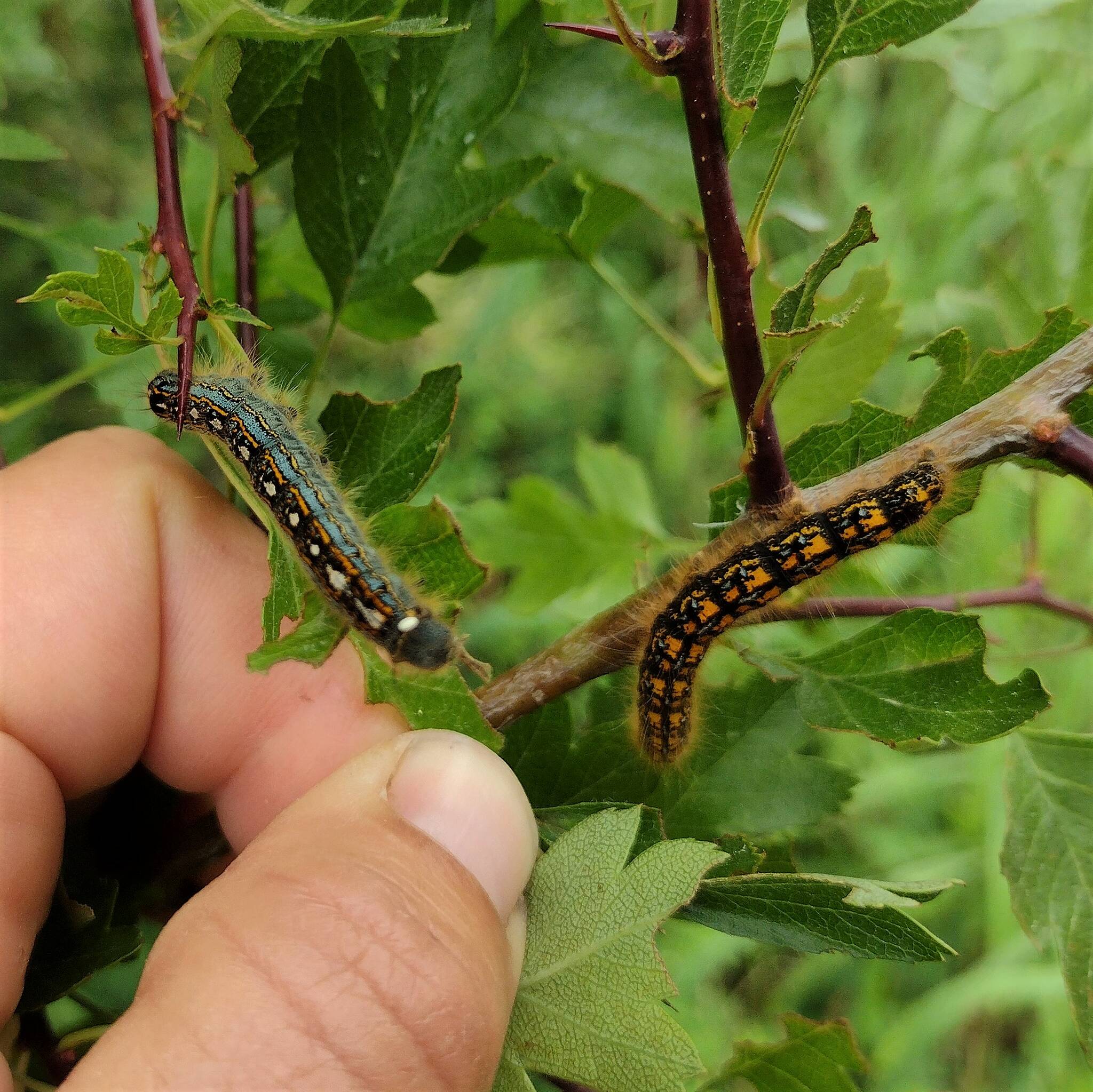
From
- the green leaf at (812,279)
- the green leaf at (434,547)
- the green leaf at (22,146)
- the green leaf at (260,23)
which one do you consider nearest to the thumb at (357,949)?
the green leaf at (434,547)

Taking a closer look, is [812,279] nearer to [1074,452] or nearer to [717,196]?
[717,196]

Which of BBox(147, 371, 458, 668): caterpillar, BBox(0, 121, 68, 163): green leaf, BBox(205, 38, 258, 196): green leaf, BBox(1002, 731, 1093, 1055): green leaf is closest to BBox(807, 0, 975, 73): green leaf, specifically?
BBox(205, 38, 258, 196): green leaf

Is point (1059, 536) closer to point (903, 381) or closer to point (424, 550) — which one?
point (903, 381)

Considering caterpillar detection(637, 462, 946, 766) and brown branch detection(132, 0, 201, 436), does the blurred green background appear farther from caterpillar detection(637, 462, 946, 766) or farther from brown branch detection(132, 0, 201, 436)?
brown branch detection(132, 0, 201, 436)

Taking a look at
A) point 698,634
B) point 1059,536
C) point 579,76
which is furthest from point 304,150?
point 1059,536

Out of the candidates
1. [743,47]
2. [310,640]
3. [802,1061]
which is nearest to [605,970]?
[802,1061]

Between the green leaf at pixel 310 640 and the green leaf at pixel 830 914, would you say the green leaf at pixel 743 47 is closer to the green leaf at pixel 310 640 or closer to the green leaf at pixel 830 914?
the green leaf at pixel 310 640

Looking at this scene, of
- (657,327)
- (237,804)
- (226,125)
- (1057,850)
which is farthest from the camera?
(657,327)
